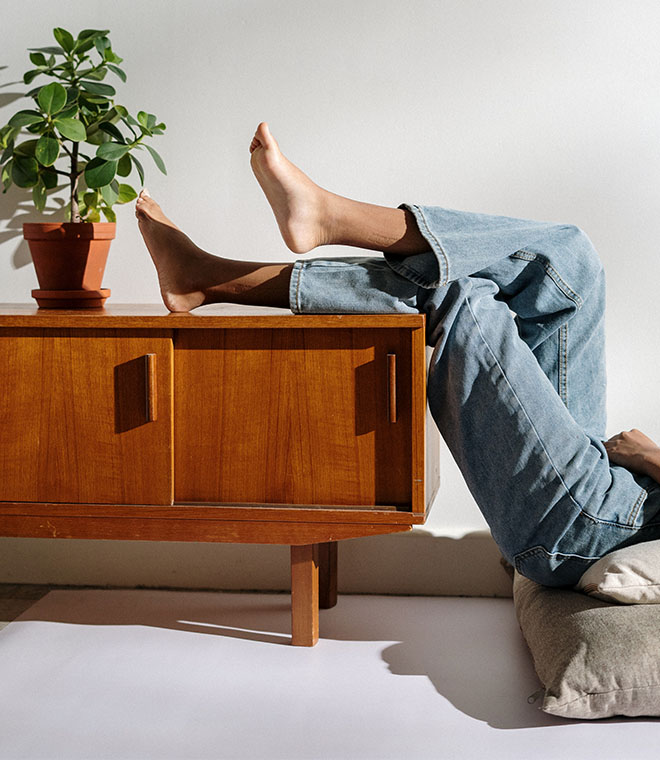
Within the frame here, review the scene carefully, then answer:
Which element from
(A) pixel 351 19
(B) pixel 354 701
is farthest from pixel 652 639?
(A) pixel 351 19

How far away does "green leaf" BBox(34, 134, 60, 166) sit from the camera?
178cm

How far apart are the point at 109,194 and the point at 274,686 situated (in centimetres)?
A: 110

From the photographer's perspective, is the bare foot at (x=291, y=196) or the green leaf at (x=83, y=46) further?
the green leaf at (x=83, y=46)

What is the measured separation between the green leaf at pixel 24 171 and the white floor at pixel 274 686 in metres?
0.94

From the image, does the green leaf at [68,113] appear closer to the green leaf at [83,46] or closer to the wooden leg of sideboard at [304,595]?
the green leaf at [83,46]

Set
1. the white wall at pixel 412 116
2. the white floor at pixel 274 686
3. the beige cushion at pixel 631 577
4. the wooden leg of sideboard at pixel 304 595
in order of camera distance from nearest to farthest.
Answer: the white floor at pixel 274 686
the beige cushion at pixel 631 577
the wooden leg of sideboard at pixel 304 595
the white wall at pixel 412 116

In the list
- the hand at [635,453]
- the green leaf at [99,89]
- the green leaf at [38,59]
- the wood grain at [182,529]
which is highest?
the green leaf at [38,59]

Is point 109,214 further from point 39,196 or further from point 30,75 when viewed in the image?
point 30,75

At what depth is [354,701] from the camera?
4.77 ft

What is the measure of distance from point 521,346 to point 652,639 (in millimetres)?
524

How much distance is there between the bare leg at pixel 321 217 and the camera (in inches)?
58.4

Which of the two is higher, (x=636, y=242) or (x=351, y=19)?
(x=351, y=19)

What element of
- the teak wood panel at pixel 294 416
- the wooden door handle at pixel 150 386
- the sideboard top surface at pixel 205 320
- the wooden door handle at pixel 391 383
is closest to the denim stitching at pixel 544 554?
the teak wood panel at pixel 294 416

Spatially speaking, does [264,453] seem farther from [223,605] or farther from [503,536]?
[223,605]
